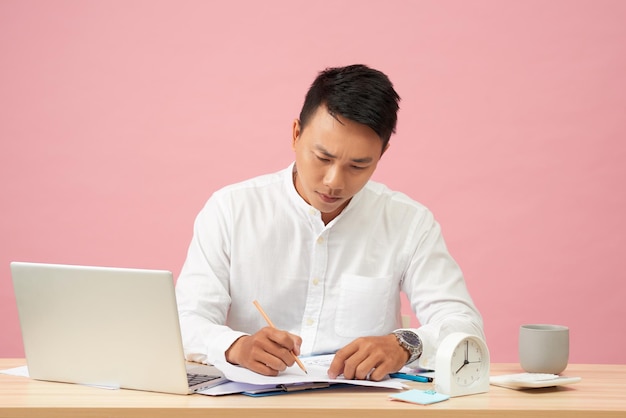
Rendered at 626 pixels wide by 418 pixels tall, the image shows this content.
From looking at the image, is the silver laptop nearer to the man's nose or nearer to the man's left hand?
the man's left hand

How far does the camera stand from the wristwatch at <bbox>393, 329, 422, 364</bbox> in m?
1.82

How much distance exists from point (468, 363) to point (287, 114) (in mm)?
1939

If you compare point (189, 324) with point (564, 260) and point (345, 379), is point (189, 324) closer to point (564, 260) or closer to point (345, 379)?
point (345, 379)

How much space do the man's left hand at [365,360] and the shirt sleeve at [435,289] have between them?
19 cm

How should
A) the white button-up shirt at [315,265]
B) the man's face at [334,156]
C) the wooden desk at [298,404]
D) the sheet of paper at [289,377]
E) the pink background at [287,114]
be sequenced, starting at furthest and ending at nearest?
1. the pink background at [287,114]
2. the white button-up shirt at [315,265]
3. the man's face at [334,156]
4. the sheet of paper at [289,377]
5. the wooden desk at [298,404]

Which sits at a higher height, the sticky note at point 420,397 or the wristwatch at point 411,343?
the wristwatch at point 411,343

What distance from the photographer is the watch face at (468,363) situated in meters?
1.65

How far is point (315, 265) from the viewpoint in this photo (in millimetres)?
2221

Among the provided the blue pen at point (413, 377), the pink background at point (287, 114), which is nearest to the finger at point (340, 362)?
the blue pen at point (413, 377)

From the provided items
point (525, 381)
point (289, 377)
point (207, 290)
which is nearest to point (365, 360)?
point (289, 377)

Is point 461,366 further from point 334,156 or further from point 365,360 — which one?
point 334,156

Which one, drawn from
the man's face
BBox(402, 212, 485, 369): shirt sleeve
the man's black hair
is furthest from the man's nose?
BBox(402, 212, 485, 369): shirt sleeve

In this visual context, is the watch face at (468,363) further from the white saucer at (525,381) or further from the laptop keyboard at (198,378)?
the laptop keyboard at (198,378)

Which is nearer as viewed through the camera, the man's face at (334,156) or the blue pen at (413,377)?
the blue pen at (413,377)
